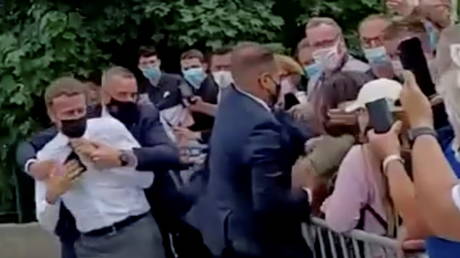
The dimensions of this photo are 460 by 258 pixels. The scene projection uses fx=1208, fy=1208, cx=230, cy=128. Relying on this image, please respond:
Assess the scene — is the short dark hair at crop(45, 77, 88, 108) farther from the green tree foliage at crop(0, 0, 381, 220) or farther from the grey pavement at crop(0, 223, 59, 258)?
the green tree foliage at crop(0, 0, 381, 220)

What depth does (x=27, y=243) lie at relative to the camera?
1105cm

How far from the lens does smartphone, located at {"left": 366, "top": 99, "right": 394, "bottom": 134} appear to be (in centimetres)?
409

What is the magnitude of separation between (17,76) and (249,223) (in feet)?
21.5

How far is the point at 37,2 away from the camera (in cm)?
1202

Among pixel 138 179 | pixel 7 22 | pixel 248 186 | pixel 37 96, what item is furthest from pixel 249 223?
pixel 7 22

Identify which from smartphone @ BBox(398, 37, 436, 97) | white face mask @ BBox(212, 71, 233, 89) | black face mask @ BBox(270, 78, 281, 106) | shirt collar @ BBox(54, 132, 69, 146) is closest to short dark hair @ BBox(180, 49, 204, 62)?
white face mask @ BBox(212, 71, 233, 89)

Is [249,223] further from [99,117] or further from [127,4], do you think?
[127,4]

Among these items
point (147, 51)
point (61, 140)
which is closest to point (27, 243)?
point (147, 51)

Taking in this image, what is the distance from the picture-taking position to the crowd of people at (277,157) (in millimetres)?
3605

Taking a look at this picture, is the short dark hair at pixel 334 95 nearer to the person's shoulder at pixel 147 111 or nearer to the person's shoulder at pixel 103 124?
the person's shoulder at pixel 103 124

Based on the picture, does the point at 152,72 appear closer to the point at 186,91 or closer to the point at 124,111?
the point at 186,91

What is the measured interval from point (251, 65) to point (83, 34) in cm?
637

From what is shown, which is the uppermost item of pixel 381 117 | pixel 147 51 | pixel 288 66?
pixel 381 117

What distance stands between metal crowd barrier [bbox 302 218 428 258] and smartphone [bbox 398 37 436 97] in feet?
2.11
